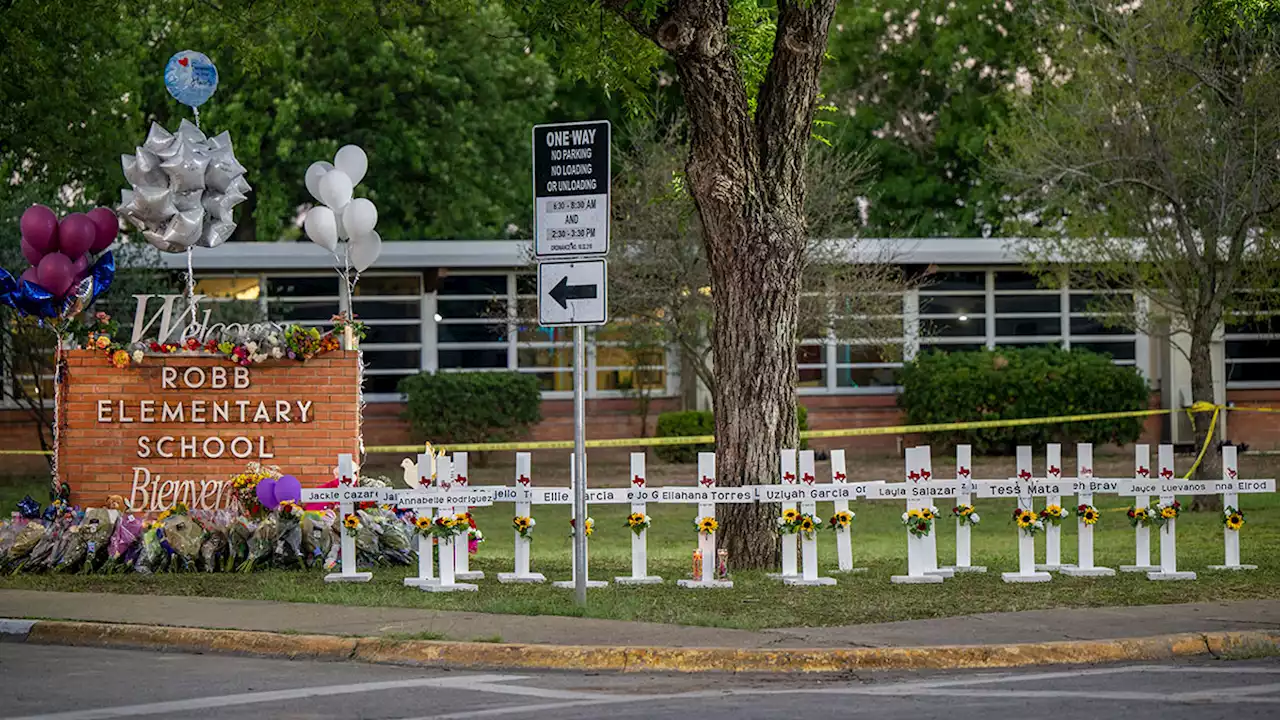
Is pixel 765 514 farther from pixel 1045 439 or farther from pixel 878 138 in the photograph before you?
pixel 878 138

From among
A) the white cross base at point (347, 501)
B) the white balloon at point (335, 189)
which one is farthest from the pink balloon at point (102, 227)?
Answer: the white cross base at point (347, 501)

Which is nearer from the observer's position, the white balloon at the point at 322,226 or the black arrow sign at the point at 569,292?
the black arrow sign at the point at 569,292

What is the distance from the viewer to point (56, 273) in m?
15.7

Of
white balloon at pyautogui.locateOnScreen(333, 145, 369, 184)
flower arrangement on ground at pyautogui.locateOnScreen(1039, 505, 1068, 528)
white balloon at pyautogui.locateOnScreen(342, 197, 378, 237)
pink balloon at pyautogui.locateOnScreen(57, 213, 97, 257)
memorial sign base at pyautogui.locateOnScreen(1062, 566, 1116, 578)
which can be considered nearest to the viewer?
flower arrangement on ground at pyautogui.locateOnScreen(1039, 505, 1068, 528)

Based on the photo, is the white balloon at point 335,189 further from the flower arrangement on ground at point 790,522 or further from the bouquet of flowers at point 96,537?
the flower arrangement on ground at point 790,522

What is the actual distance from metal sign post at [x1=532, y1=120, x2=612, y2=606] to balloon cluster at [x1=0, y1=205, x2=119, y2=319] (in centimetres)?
622

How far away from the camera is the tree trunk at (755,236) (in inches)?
548

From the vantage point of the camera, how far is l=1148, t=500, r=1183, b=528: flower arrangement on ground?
13.5 m

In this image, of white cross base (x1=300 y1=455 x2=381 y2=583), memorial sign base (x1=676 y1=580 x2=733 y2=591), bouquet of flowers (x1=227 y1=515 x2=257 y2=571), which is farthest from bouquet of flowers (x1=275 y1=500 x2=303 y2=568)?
memorial sign base (x1=676 y1=580 x2=733 y2=591)

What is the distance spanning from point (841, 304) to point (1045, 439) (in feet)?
16.7

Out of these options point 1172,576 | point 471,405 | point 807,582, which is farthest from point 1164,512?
point 471,405

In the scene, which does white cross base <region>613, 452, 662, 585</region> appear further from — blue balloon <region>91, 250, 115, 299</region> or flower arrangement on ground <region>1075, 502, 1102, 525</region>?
blue balloon <region>91, 250, 115, 299</region>

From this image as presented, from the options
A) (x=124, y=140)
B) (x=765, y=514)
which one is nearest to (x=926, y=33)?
(x=124, y=140)

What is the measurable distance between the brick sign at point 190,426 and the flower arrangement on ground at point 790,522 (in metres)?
4.62
